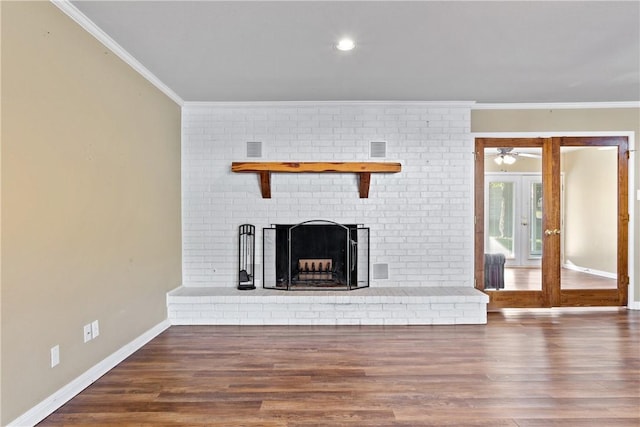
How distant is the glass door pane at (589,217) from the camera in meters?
4.51

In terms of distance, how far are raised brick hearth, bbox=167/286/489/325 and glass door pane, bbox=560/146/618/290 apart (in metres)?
1.44

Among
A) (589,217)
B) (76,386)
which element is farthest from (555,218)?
(76,386)

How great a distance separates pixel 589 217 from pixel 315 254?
3.23 metres

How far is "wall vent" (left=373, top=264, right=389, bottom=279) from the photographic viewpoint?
4465mm

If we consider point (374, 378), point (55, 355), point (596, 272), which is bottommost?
point (374, 378)

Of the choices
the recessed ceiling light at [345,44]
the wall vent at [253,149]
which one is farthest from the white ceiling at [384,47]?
the wall vent at [253,149]

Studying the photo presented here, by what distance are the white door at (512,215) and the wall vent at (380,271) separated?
121 cm

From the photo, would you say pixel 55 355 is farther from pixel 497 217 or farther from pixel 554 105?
pixel 554 105

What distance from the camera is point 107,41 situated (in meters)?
2.81

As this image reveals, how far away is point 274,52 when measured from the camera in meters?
3.02

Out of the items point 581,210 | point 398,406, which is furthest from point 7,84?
point 581,210

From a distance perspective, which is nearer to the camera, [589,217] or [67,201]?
[67,201]

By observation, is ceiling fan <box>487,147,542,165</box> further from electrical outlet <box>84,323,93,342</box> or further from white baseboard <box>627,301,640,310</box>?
electrical outlet <box>84,323,93,342</box>

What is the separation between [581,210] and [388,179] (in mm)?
2291
